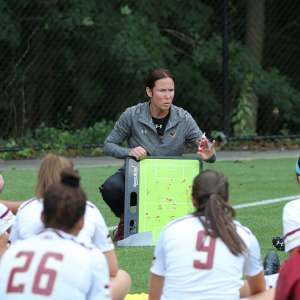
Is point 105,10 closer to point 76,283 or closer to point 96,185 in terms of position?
point 96,185

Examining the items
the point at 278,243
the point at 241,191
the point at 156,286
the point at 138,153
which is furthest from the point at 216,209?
the point at 241,191

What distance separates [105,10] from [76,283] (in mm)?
12063

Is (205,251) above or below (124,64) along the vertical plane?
below

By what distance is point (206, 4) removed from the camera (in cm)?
1700

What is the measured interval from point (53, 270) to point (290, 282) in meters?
0.98

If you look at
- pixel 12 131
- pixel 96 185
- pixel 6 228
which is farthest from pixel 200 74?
pixel 6 228

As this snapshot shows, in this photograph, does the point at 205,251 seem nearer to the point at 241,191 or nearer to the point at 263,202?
the point at 263,202

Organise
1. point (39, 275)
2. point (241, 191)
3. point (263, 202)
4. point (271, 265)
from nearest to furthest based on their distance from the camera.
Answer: point (39, 275) < point (271, 265) < point (263, 202) < point (241, 191)

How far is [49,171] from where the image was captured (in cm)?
606

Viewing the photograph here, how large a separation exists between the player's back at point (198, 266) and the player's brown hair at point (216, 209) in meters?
0.03

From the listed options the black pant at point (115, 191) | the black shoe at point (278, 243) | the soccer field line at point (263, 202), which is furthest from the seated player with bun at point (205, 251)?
the soccer field line at point (263, 202)

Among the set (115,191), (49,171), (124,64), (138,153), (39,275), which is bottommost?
(115,191)

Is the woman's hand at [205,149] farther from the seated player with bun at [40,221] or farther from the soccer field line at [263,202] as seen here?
the seated player with bun at [40,221]

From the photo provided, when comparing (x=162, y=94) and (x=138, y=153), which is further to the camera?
(x=162, y=94)
